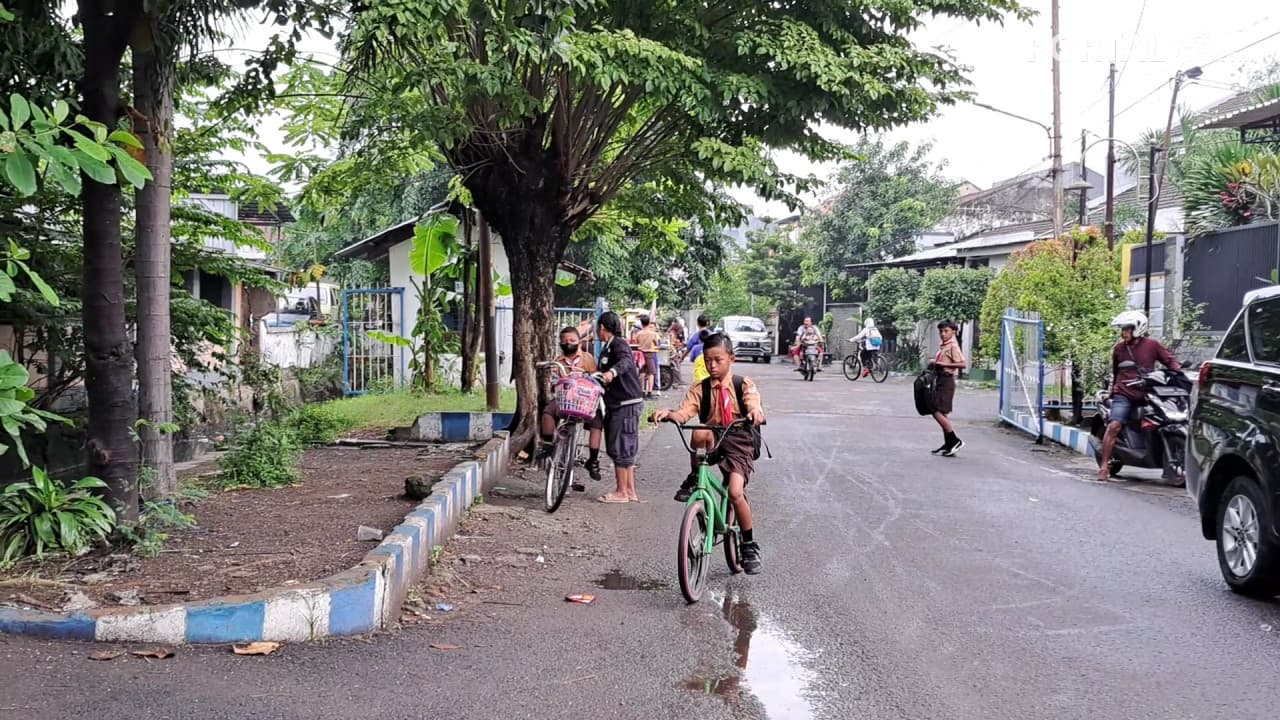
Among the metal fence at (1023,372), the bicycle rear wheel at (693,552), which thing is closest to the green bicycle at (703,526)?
the bicycle rear wheel at (693,552)

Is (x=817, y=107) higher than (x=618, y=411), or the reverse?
(x=817, y=107)

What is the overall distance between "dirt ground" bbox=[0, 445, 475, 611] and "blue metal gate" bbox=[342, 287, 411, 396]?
976 centimetres

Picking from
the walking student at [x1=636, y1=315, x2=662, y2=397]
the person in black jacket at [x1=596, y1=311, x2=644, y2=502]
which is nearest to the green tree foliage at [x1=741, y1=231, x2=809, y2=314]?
the walking student at [x1=636, y1=315, x2=662, y2=397]

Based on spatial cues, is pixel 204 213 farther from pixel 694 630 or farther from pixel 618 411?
pixel 694 630

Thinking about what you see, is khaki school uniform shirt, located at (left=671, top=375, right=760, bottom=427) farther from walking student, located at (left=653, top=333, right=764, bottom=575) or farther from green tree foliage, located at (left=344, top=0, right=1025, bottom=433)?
green tree foliage, located at (left=344, top=0, right=1025, bottom=433)

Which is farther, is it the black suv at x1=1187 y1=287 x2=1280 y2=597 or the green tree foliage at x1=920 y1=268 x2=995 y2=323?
the green tree foliage at x1=920 y1=268 x2=995 y2=323

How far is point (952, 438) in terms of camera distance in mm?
13242

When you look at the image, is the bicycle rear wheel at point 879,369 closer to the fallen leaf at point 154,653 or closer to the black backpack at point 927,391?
the black backpack at point 927,391

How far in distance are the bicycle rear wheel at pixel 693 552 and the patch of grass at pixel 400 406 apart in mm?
7882

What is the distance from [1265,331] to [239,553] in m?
6.48

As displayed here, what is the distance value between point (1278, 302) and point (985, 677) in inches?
140

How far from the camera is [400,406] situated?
15.7 meters

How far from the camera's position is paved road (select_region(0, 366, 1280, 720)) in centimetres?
441

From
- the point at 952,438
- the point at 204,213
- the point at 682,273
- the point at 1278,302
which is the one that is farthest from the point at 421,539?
the point at 682,273
